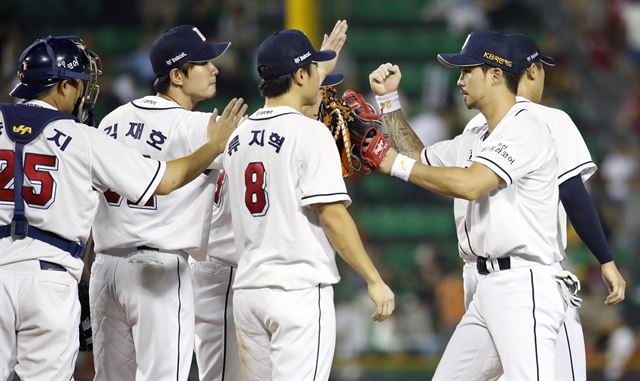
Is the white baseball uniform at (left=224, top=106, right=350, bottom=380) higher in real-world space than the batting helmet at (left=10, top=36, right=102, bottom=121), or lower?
lower

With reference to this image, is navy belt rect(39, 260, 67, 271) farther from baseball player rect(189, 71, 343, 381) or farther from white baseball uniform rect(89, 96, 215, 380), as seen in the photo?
baseball player rect(189, 71, 343, 381)

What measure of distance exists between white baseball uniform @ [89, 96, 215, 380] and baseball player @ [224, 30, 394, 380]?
0.41 m

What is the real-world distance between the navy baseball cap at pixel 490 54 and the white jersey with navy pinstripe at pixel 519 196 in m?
0.19

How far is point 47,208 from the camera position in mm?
4133

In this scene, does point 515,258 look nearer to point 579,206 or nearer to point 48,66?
point 579,206

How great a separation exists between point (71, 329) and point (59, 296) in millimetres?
136

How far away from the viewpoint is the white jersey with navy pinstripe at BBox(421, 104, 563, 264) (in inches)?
174

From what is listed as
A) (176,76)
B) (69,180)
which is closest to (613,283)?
(176,76)

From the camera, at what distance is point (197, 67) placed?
15.7 ft

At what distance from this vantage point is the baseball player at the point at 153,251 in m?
4.54

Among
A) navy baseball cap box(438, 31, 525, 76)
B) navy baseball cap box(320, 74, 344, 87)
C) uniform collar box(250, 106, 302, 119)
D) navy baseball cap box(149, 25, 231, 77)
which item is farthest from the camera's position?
navy baseball cap box(320, 74, 344, 87)

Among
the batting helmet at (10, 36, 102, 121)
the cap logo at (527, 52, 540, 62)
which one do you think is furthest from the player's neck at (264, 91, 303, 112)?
the cap logo at (527, 52, 540, 62)

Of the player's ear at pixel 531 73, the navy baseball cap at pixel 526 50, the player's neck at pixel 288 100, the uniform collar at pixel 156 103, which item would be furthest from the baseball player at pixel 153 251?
the player's ear at pixel 531 73

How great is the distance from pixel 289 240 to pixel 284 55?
2.38 ft
